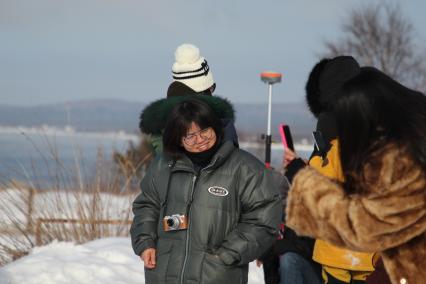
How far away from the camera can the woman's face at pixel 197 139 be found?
3852mm

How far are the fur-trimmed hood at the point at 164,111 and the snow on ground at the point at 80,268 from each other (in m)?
2.85

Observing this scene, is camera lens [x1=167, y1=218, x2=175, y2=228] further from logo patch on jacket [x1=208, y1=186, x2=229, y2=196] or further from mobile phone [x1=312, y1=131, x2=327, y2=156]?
mobile phone [x1=312, y1=131, x2=327, y2=156]

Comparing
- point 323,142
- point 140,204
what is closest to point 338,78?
point 323,142

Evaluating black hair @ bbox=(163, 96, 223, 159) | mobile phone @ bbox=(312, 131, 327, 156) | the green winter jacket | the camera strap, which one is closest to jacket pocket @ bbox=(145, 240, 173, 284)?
the green winter jacket

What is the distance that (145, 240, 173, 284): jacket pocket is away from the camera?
379 cm

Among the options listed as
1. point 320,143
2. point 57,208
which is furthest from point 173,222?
point 57,208

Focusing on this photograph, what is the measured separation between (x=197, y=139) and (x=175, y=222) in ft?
1.36

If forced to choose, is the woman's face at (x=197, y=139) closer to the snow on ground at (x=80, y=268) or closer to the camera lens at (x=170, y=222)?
the camera lens at (x=170, y=222)

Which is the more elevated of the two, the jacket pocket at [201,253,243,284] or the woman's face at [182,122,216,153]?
the woman's face at [182,122,216,153]

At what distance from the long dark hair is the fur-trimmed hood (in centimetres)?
112

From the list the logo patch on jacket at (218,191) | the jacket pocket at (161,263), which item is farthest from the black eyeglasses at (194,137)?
the jacket pocket at (161,263)

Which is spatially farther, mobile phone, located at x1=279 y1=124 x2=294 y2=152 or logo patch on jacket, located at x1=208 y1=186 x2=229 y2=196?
mobile phone, located at x1=279 y1=124 x2=294 y2=152

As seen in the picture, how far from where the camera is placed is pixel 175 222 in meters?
3.80

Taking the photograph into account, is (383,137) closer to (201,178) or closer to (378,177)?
(378,177)
